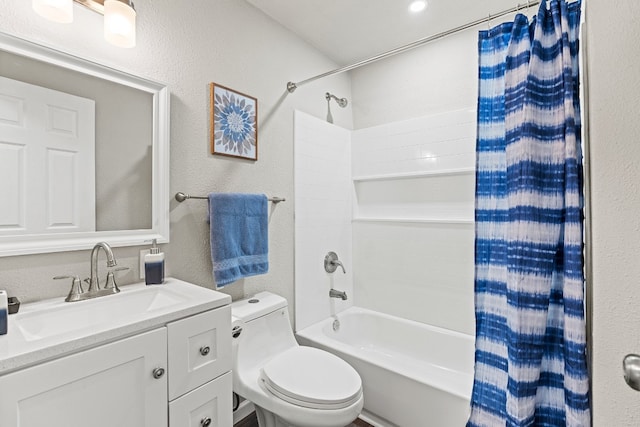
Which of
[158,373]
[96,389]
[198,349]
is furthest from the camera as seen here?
[198,349]

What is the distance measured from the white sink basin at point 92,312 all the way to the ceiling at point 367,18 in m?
1.81

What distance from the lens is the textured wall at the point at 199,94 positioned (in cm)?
117

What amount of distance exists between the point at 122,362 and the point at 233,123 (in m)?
1.33

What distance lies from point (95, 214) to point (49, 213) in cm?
15

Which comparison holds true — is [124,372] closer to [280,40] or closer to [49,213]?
[49,213]

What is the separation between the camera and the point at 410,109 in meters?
2.47

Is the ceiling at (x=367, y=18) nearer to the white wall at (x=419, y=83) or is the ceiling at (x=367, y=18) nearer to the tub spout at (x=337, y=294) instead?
the white wall at (x=419, y=83)

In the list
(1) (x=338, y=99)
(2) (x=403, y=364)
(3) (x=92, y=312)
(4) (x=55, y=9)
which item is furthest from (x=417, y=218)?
(4) (x=55, y=9)

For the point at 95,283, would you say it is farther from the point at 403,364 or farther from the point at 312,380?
the point at 403,364

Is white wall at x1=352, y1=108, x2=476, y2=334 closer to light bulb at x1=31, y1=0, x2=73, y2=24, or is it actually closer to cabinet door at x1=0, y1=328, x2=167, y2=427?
cabinet door at x1=0, y1=328, x2=167, y2=427

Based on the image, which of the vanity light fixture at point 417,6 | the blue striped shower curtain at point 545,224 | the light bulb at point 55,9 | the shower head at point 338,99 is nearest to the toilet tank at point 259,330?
the blue striped shower curtain at point 545,224

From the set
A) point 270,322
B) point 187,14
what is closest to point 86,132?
point 187,14

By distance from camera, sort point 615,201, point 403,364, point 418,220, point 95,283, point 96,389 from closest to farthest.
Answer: point 615,201 < point 96,389 < point 95,283 < point 403,364 < point 418,220

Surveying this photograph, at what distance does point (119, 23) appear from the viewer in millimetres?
1239
